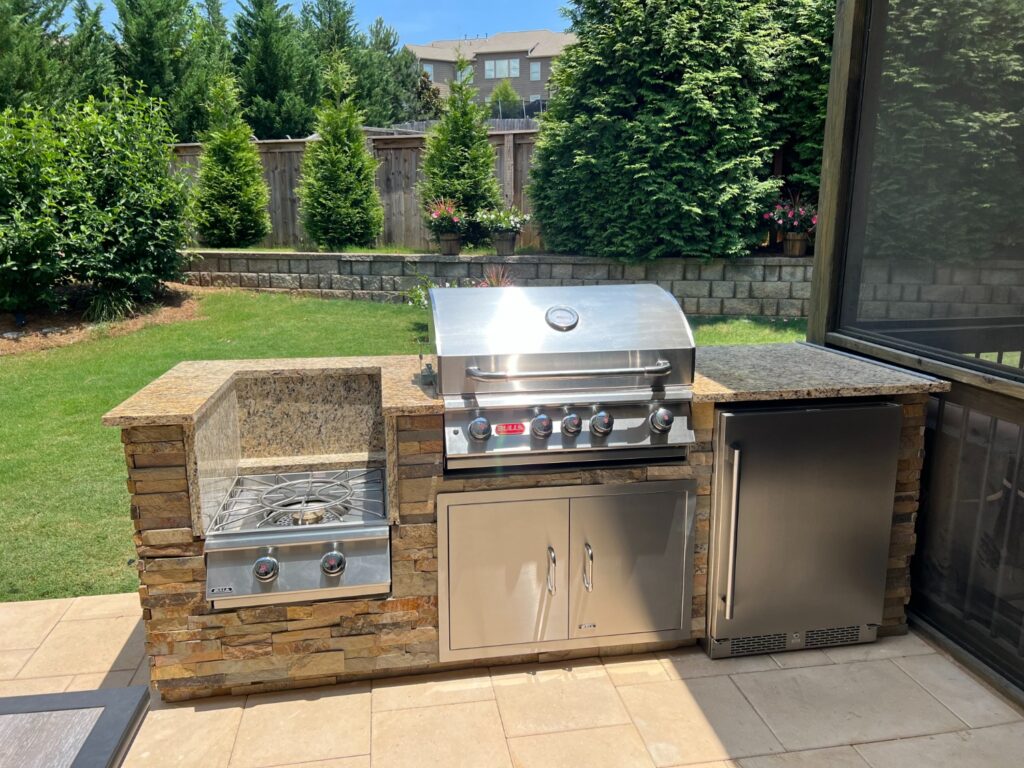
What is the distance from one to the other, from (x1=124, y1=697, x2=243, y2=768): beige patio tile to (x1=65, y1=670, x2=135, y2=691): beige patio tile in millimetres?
288

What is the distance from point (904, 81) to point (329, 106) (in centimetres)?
794

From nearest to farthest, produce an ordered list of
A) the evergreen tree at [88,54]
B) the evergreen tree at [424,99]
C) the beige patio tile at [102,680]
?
the beige patio tile at [102,680] → the evergreen tree at [88,54] → the evergreen tree at [424,99]

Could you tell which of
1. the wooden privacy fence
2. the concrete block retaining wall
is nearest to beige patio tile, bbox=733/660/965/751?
the concrete block retaining wall

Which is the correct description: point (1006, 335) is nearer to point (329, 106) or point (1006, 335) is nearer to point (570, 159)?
point (570, 159)

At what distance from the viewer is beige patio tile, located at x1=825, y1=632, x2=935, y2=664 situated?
9.24 feet

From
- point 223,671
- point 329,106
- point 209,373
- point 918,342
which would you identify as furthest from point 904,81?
point 329,106

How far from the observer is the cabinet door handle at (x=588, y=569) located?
8.63ft

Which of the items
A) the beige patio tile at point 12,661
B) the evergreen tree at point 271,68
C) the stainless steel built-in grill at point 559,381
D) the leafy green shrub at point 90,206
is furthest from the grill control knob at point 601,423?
the evergreen tree at point 271,68

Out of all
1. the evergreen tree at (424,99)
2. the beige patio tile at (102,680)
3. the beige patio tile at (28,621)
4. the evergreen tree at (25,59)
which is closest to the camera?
the beige patio tile at (102,680)

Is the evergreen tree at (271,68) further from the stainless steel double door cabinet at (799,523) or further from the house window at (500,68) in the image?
the house window at (500,68)

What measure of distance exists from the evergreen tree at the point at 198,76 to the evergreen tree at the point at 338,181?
715cm

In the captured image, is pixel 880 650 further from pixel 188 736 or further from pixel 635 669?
pixel 188 736

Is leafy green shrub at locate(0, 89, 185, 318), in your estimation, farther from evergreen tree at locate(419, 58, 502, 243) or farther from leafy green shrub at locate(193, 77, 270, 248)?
evergreen tree at locate(419, 58, 502, 243)

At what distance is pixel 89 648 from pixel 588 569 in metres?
1.87
